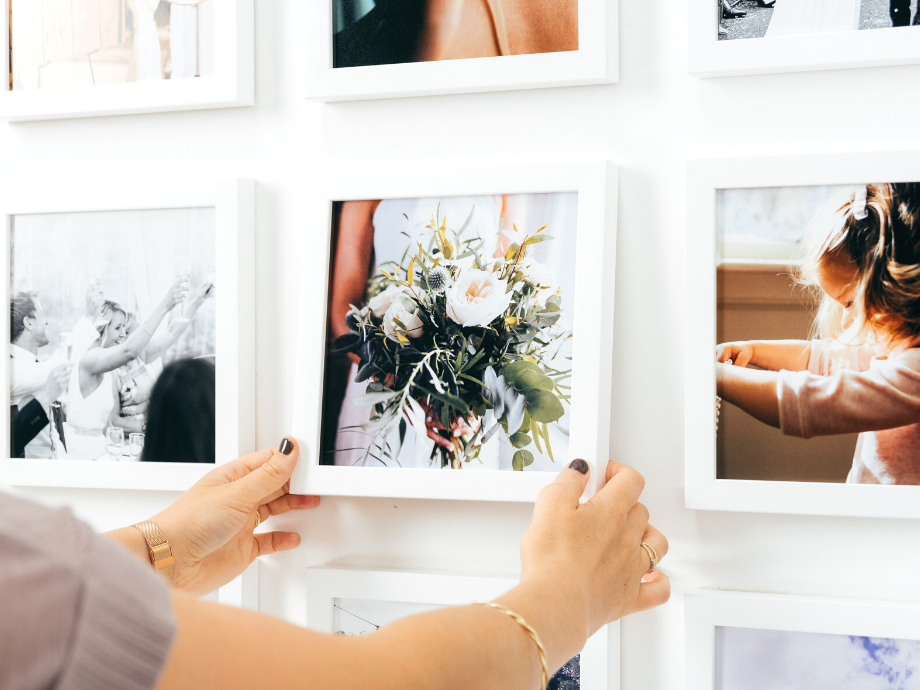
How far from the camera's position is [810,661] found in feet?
2.27

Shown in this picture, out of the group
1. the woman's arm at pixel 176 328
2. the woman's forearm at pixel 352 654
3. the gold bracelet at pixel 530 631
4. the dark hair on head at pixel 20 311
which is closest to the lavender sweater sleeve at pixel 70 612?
the woman's forearm at pixel 352 654

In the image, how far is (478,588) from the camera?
75cm

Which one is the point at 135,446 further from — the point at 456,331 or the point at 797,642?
the point at 797,642

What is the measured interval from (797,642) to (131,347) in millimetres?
785

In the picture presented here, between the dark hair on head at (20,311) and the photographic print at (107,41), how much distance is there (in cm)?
25

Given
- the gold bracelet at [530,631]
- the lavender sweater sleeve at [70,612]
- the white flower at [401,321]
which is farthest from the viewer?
the white flower at [401,321]

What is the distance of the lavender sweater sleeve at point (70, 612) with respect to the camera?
11.1 inches

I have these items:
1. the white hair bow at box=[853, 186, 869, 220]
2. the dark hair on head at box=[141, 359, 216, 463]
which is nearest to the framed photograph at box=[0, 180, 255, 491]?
the dark hair on head at box=[141, 359, 216, 463]

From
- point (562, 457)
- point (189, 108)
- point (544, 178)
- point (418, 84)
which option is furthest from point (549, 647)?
point (189, 108)

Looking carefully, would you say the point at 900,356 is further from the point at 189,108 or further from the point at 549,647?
the point at 189,108

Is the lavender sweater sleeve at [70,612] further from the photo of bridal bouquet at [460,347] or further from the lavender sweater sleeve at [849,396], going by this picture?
the lavender sweater sleeve at [849,396]

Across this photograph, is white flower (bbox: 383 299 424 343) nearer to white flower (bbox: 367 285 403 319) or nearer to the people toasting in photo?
white flower (bbox: 367 285 403 319)

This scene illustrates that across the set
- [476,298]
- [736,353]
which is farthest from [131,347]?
[736,353]

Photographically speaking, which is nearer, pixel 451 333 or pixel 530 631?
pixel 530 631
